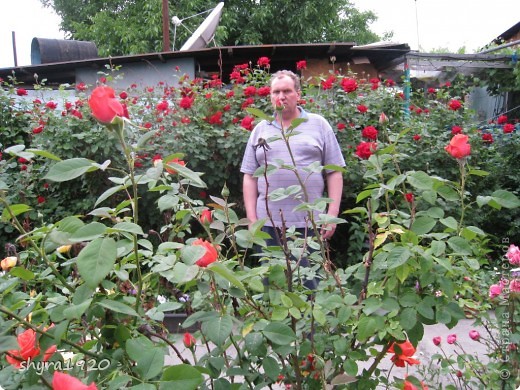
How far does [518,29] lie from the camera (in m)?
15.9

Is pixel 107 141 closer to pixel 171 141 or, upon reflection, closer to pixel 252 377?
pixel 171 141

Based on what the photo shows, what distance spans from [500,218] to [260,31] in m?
13.1

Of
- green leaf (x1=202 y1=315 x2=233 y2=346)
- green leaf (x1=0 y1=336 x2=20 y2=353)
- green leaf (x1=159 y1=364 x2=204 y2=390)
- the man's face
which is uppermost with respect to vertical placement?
the man's face

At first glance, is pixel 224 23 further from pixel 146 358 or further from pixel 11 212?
pixel 146 358

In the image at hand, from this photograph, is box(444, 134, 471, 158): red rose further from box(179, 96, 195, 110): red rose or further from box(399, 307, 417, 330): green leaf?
box(179, 96, 195, 110): red rose

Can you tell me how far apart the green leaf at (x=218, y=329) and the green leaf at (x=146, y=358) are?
9 centimetres

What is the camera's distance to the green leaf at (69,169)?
30.0 inches

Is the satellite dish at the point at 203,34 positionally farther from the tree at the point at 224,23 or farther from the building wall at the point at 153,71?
the tree at the point at 224,23

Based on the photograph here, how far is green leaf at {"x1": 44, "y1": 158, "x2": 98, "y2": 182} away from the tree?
14.0 metres

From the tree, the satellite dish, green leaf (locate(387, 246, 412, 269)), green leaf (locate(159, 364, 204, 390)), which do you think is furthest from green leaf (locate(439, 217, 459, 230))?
the tree

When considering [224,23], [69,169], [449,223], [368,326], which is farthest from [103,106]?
[224,23]

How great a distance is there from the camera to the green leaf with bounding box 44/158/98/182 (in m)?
0.76

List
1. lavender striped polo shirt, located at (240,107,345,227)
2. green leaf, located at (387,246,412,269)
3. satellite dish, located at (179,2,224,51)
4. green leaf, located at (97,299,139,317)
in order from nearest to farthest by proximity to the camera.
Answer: green leaf, located at (97,299,139,317) < green leaf, located at (387,246,412,269) < lavender striped polo shirt, located at (240,107,345,227) < satellite dish, located at (179,2,224,51)

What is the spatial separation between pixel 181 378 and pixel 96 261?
0.20 m
